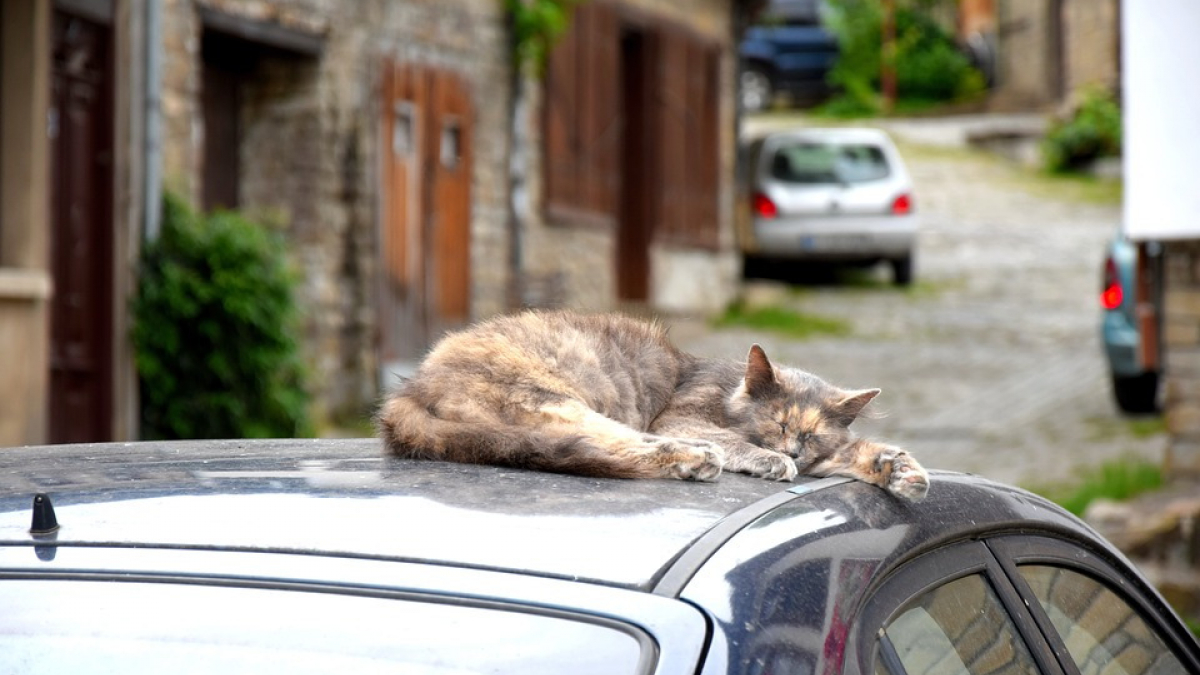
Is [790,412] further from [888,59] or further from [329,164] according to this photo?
[888,59]

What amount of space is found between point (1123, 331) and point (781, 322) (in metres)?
5.61

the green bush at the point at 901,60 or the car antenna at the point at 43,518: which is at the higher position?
the green bush at the point at 901,60

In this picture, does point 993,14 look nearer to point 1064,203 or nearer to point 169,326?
point 1064,203

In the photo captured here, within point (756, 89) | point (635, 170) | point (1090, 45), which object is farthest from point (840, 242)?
point (756, 89)

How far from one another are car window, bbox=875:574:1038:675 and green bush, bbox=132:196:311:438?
770 centimetres

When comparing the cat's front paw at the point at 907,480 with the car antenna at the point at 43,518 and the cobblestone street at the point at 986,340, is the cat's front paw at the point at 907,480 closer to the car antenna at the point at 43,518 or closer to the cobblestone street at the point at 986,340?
the car antenna at the point at 43,518

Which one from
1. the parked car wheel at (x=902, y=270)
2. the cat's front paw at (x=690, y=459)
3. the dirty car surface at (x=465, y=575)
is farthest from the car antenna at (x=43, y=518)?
the parked car wheel at (x=902, y=270)

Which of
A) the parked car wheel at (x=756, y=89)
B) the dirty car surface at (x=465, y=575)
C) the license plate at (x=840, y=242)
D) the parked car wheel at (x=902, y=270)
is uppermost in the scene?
the parked car wheel at (x=756, y=89)

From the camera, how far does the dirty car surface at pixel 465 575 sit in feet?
5.91

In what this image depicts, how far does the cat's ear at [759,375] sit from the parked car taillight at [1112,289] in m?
10.1

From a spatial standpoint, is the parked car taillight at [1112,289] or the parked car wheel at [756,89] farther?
the parked car wheel at [756,89]

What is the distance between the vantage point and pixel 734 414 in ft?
11.4

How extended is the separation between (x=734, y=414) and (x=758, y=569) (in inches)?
61.6

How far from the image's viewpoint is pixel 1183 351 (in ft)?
32.7
